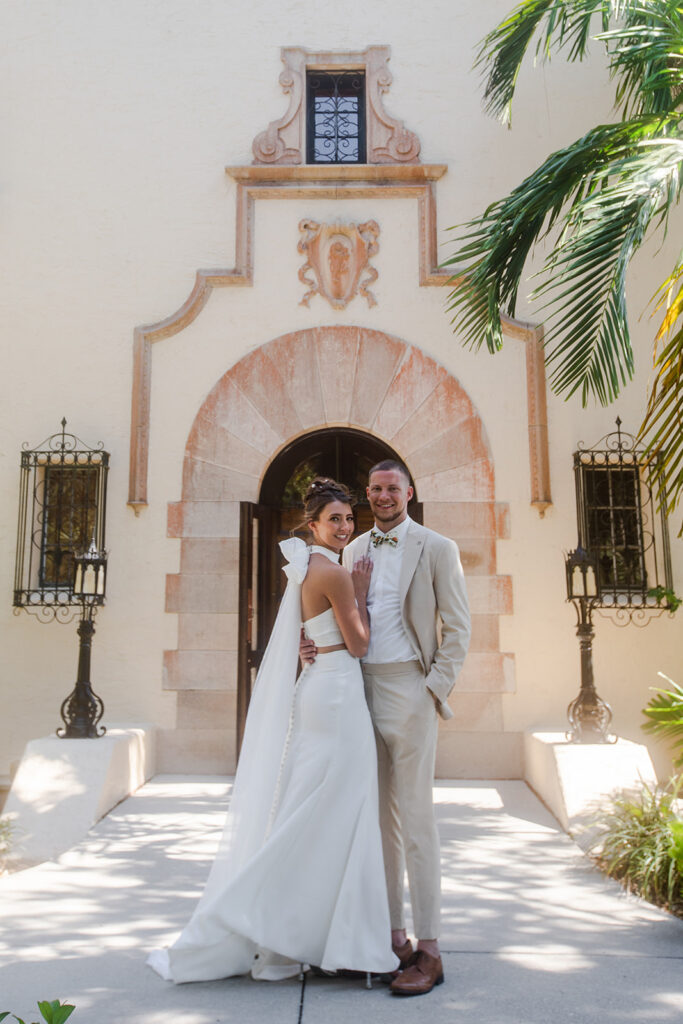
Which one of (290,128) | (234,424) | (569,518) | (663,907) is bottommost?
(663,907)

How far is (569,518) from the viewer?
24.6 feet

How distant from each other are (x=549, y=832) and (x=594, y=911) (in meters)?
1.44

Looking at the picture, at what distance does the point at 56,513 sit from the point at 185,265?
2.56 m

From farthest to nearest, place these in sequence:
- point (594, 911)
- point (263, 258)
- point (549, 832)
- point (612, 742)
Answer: point (263, 258) < point (612, 742) < point (549, 832) < point (594, 911)

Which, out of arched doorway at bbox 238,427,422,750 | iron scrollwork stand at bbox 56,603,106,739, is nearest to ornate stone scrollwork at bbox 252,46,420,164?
arched doorway at bbox 238,427,422,750

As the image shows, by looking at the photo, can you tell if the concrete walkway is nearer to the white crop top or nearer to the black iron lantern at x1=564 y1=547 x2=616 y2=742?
the black iron lantern at x1=564 y1=547 x2=616 y2=742

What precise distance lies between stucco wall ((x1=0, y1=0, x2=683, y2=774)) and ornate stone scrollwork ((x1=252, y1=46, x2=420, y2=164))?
13 cm

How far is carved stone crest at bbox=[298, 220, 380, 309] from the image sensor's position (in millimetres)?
7895

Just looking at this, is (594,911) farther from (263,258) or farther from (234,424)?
(263,258)

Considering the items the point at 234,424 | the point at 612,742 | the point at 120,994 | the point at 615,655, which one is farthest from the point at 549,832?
the point at 234,424

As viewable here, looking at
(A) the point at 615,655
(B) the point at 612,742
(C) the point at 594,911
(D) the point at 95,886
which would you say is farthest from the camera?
(A) the point at 615,655

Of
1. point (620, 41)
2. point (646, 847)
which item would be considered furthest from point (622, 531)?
point (620, 41)

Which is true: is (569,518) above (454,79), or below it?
below

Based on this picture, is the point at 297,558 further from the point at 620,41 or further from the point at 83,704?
the point at 620,41
